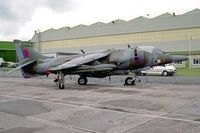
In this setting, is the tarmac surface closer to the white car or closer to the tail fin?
the tail fin

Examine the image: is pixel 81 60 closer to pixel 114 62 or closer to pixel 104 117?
pixel 114 62

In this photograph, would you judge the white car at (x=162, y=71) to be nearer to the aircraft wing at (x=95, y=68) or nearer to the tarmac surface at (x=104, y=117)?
the aircraft wing at (x=95, y=68)

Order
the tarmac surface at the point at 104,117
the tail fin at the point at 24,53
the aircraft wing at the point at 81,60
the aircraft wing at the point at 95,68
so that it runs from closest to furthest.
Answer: the tarmac surface at the point at 104,117 < the aircraft wing at the point at 81,60 < the aircraft wing at the point at 95,68 < the tail fin at the point at 24,53

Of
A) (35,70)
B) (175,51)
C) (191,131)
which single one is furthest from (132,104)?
(175,51)

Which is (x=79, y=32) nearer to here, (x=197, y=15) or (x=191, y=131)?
(x=197, y=15)

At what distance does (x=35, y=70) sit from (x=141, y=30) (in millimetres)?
49870

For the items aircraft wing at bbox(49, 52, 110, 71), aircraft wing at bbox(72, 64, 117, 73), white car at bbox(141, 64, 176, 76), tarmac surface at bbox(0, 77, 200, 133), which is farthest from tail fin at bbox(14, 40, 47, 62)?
white car at bbox(141, 64, 176, 76)

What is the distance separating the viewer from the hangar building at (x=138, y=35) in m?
59.1

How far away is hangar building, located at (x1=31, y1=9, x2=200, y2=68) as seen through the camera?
5906 centimetres

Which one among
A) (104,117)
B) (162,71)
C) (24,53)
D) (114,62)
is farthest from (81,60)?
(162,71)

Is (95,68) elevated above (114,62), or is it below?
below

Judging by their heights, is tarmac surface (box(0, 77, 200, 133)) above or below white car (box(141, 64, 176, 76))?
below

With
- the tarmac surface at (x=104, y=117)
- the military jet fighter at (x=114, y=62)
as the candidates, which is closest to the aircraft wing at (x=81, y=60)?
the military jet fighter at (x=114, y=62)

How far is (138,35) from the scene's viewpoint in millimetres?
66188
